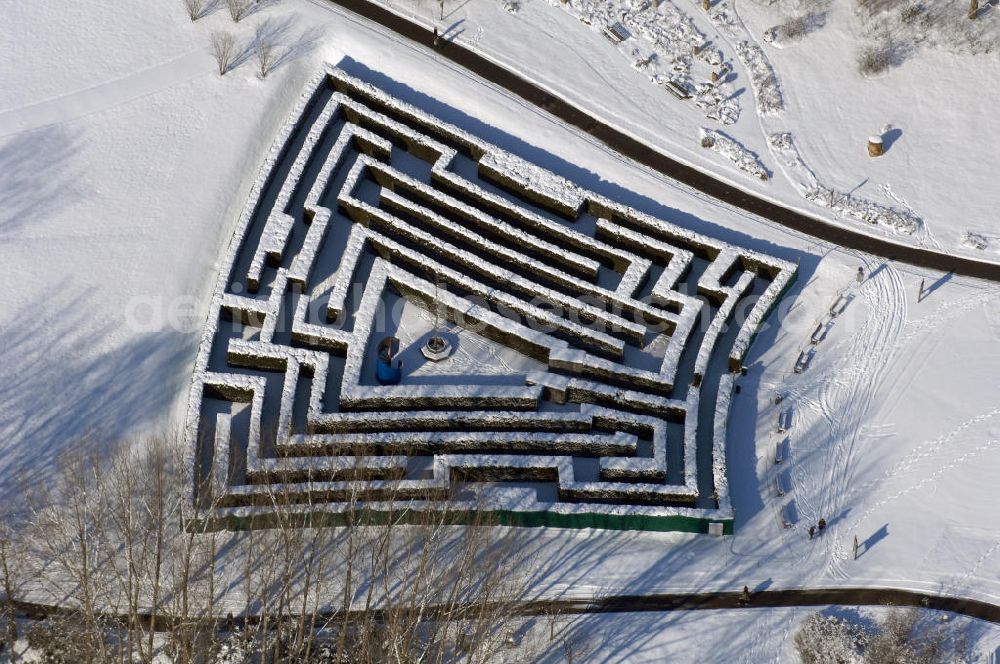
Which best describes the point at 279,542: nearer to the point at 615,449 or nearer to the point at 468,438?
the point at 468,438

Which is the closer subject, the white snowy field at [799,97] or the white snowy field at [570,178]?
the white snowy field at [570,178]

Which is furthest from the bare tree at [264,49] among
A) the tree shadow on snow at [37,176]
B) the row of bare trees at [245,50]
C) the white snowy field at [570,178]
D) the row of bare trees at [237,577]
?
the row of bare trees at [237,577]

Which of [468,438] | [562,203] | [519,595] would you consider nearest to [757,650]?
[519,595]

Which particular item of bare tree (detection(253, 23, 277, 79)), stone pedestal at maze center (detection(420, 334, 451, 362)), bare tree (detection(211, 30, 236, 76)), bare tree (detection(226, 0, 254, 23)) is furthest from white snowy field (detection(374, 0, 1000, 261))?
stone pedestal at maze center (detection(420, 334, 451, 362))

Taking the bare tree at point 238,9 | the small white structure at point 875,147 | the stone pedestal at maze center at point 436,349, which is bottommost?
the stone pedestal at maze center at point 436,349

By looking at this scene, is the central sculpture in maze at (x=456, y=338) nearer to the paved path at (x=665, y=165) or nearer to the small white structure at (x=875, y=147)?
the paved path at (x=665, y=165)

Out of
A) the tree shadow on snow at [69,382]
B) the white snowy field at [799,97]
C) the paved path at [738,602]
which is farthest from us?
the white snowy field at [799,97]
